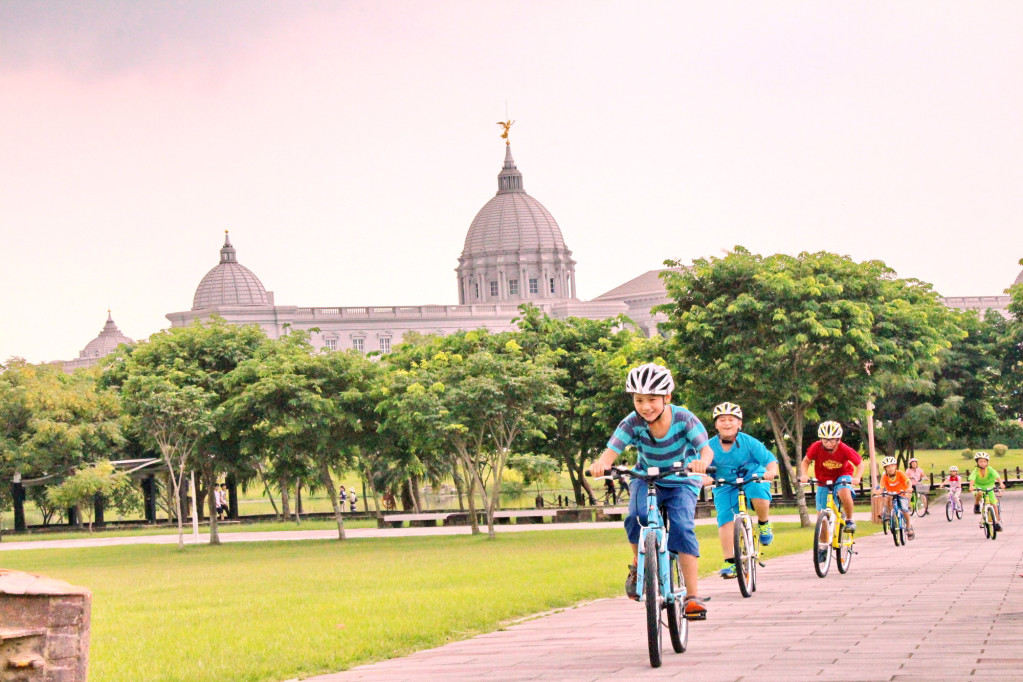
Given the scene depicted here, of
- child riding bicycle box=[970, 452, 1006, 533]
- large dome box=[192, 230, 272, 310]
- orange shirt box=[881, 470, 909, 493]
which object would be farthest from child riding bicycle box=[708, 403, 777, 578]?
large dome box=[192, 230, 272, 310]

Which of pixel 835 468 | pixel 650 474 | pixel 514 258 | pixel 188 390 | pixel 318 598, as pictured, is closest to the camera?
pixel 650 474

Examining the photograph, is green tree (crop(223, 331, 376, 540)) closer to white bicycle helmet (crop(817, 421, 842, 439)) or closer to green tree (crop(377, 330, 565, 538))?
green tree (crop(377, 330, 565, 538))

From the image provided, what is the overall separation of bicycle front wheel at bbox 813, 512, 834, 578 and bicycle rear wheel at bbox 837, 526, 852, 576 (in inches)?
6.3

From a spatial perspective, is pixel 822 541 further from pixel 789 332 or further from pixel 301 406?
pixel 301 406

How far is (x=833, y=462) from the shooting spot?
45.7 ft

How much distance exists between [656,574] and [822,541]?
21.2 feet

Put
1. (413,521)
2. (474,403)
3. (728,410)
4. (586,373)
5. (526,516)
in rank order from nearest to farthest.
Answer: (728,410)
(474,403)
(526,516)
(413,521)
(586,373)

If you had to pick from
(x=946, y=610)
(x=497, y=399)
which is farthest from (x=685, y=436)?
(x=497, y=399)

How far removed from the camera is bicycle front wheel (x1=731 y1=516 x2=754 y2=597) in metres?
11.8

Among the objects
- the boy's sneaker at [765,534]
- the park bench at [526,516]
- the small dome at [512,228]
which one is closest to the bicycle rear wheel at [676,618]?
the boy's sneaker at [765,534]

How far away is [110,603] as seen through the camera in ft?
60.4

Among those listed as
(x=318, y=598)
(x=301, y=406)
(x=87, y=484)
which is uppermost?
(x=301, y=406)

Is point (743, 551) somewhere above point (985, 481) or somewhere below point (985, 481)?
below

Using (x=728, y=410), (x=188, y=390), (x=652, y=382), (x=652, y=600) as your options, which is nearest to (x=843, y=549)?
(x=728, y=410)
